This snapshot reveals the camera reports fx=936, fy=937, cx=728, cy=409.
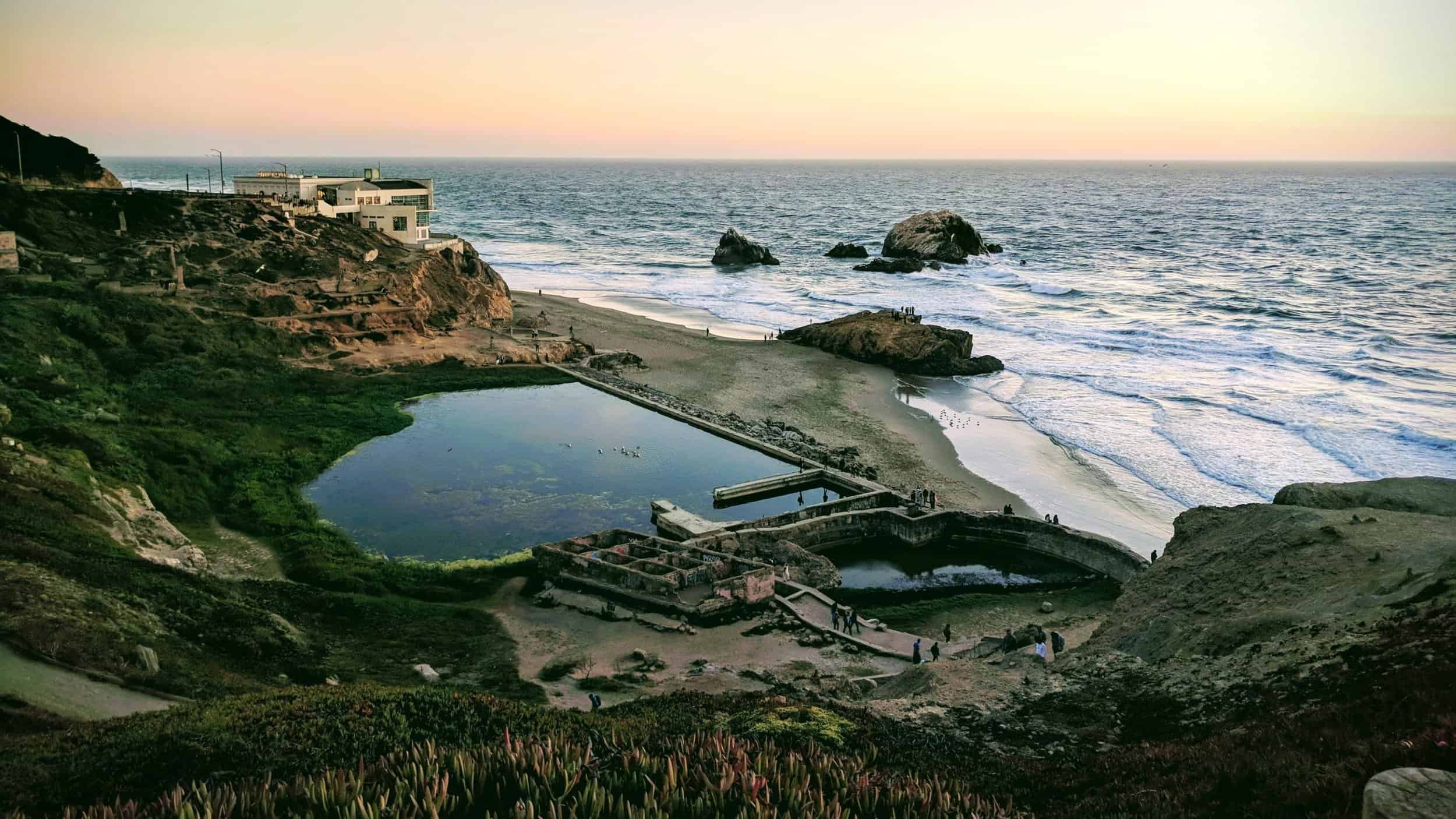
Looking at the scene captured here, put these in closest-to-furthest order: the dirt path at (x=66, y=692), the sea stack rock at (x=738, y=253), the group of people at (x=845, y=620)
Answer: the dirt path at (x=66, y=692)
the group of people at (x=845, y=620)
the sea stack rock at (x=738, y=253)

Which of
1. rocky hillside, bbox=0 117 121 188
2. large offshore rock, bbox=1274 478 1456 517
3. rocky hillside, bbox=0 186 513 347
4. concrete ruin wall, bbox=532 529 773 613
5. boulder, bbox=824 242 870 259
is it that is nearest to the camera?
large offshore rock, bbox=1274 478 1456 517

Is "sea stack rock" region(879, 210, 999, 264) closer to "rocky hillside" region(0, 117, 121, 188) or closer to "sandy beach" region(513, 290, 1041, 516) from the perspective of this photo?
"sandy beach" region(513, 290, 1041, 516)

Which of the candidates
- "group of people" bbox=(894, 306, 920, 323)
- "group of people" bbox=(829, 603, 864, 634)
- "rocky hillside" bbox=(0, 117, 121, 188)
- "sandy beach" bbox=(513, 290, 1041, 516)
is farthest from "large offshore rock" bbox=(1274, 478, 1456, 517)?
"rocky hillside" bbox=(0, 117, 121, 188)

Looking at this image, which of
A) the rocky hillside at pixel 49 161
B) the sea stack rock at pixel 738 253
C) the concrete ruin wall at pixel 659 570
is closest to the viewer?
the concrete ruin wall at pixel 659 570

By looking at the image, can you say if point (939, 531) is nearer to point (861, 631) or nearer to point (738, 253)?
point (861, 631)

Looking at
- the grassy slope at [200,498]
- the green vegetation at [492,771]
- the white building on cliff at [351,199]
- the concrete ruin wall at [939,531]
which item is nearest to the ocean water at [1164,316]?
the concrete ruin wall at [939,531]

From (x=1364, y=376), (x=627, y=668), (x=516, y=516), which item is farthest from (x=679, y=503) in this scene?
(x=1364, y=376)

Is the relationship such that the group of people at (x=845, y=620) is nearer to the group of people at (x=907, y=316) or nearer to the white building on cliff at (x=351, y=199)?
the group of people at (x=907, y=316)
